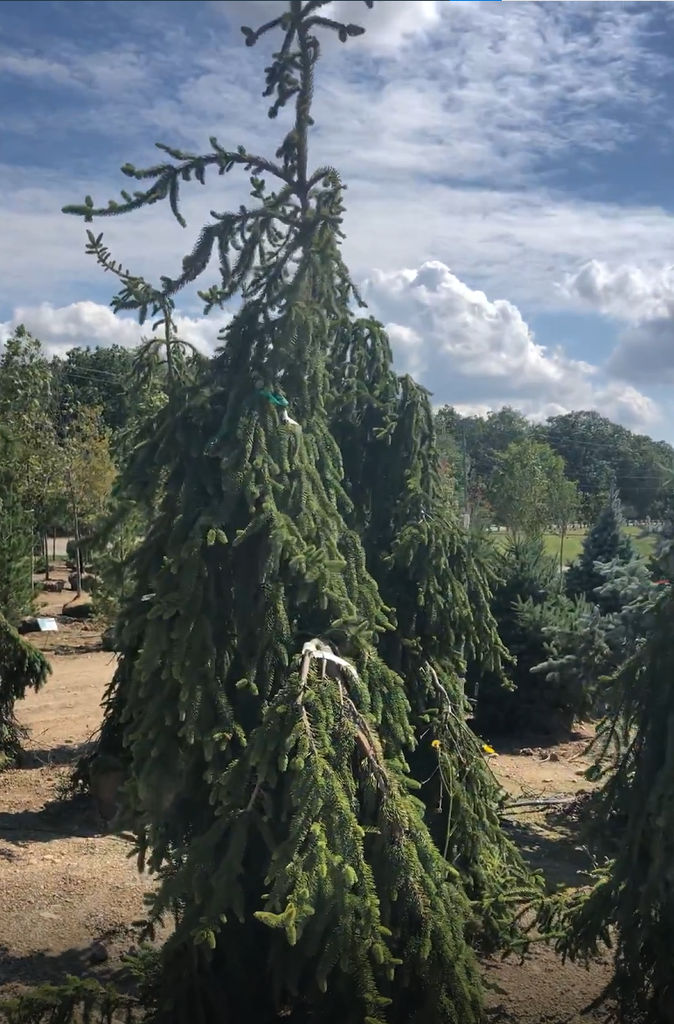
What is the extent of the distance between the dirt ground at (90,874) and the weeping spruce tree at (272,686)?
41.8 inches

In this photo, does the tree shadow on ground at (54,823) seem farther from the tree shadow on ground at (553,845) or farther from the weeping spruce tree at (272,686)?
the weeping spruce tree at (272,686)

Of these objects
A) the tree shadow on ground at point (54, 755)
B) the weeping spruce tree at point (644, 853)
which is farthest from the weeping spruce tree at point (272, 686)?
the tree shadow on ground at point (54, 755)

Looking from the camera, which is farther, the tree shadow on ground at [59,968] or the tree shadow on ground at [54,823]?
the tree shadow on ground at [54,823]

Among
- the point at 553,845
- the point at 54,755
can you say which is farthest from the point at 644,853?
the point at 54,755

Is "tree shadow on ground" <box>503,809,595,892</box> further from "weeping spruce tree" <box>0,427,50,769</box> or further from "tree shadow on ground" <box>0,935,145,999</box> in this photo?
"weeping spruce tree" <box>0,427,50,769</box>

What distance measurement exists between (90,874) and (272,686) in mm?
4005

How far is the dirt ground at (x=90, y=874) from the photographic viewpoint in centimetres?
541

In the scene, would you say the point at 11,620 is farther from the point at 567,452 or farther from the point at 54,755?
the point at 567,452

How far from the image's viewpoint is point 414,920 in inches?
159

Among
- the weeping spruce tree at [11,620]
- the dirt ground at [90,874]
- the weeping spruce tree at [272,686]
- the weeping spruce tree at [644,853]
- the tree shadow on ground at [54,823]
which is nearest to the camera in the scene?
the weeping spruce tree at [272,686]

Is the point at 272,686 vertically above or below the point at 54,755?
above

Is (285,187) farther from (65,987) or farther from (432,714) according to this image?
(65,987)

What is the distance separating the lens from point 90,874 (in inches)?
283

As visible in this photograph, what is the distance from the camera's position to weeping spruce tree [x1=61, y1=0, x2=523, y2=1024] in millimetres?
3629
